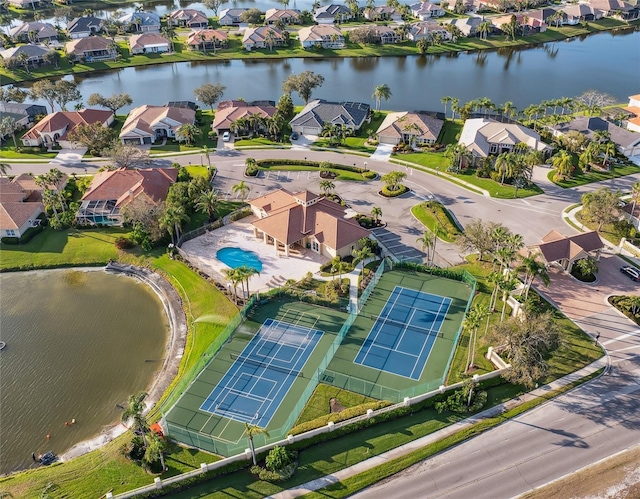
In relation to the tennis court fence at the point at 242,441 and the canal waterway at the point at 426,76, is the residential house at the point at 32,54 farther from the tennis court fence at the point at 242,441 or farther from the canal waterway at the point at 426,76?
the tennis court fence at the point at 242,441

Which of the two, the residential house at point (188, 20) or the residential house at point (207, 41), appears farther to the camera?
the residential house at point (188, 20)

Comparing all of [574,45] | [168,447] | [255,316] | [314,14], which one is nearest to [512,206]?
[255,316]

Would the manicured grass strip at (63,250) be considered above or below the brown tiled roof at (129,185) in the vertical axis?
below

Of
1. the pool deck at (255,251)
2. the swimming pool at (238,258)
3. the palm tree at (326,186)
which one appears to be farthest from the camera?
the palm tree at (326,186)

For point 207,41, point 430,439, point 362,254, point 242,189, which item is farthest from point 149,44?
point 430,439

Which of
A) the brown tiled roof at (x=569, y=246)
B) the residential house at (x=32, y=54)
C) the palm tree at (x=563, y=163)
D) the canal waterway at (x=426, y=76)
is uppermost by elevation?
the residential house at (x=32, y=54)

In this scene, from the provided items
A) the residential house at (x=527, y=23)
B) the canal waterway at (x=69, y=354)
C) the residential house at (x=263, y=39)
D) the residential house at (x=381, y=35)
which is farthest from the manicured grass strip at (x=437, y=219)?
the residential house at (x=527, y=23)

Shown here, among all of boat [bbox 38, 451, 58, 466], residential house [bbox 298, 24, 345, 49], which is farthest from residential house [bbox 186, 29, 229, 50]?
boat [bbox 38, 451, 58, 466]
